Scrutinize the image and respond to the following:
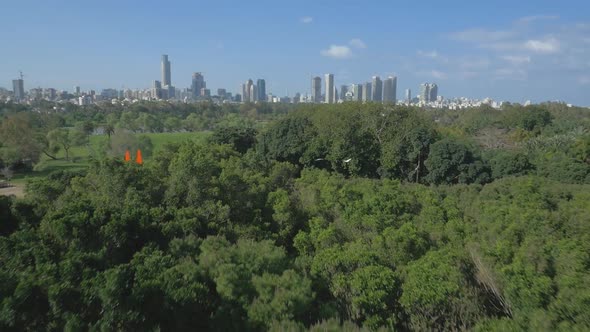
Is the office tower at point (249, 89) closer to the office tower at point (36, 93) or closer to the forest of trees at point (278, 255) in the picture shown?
the office tower at point (36, 93)

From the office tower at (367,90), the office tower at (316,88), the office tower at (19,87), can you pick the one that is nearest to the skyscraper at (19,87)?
the office tower at (19,87)

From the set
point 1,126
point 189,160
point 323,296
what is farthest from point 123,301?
point 1,126

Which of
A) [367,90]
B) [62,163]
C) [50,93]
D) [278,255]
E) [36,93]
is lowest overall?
[62,163]

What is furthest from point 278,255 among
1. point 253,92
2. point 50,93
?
point 253,92

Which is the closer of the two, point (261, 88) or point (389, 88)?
point (389, 88)

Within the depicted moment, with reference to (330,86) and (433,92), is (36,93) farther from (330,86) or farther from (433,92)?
(433,92)

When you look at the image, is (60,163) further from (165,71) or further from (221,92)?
(165,71)

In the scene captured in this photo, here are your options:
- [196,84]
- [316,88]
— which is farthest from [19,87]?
[316,88]

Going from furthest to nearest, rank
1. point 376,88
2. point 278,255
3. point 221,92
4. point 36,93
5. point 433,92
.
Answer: point 221,92 < point 433,92 < point 36,93 < point 376,88 < point 278,255

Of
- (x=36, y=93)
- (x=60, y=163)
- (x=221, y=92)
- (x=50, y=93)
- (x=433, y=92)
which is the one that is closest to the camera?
(x=60, y=163)

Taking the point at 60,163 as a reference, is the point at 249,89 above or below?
above

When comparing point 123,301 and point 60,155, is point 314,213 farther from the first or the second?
point 60,155

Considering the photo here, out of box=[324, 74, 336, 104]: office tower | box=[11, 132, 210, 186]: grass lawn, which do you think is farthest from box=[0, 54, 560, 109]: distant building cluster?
box=[11, 132, 210, 186]: grass lawn
